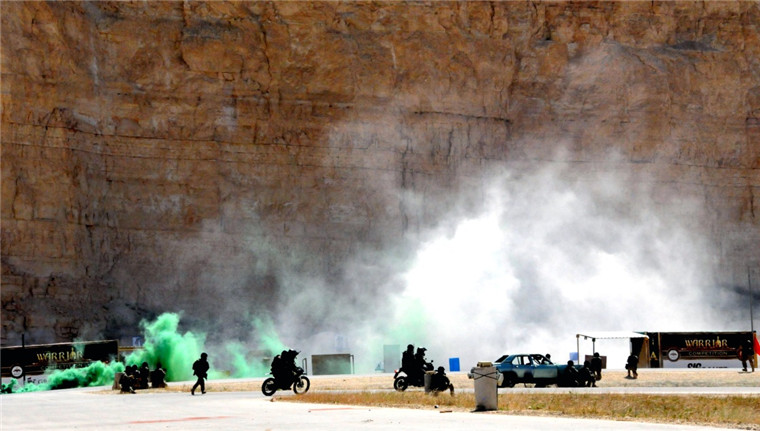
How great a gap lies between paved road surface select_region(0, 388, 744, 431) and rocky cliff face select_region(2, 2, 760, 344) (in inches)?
1060

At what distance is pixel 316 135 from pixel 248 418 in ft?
136

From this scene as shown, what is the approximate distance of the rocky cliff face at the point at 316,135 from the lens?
5222cm

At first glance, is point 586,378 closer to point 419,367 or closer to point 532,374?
point 532,374

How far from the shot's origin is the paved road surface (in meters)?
15.9

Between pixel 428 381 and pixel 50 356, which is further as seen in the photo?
pixel 50 356

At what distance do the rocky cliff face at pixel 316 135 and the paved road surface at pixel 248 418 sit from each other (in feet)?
88.4

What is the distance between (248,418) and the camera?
1836cm

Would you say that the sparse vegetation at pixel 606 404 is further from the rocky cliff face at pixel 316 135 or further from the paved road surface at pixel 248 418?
the rocky cliff face at pixel 316 135

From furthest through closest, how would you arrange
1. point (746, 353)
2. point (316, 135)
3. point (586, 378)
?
point (316, 135) < point (746, 353) < point (586, 378)

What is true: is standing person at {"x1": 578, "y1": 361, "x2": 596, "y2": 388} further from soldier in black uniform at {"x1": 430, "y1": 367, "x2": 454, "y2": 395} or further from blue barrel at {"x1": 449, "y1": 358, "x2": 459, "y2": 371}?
blue barrel at {"x1": 449, "y1": 358, "x2": 459, "y2": 371}

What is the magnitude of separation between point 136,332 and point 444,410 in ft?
112

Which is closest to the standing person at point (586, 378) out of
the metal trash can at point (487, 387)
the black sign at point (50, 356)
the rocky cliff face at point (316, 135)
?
the metal trash can at point (487, 387)

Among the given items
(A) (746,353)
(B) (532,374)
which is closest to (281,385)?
(B) (532,374)

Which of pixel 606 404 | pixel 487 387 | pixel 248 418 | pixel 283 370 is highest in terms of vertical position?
pixel 283 370
